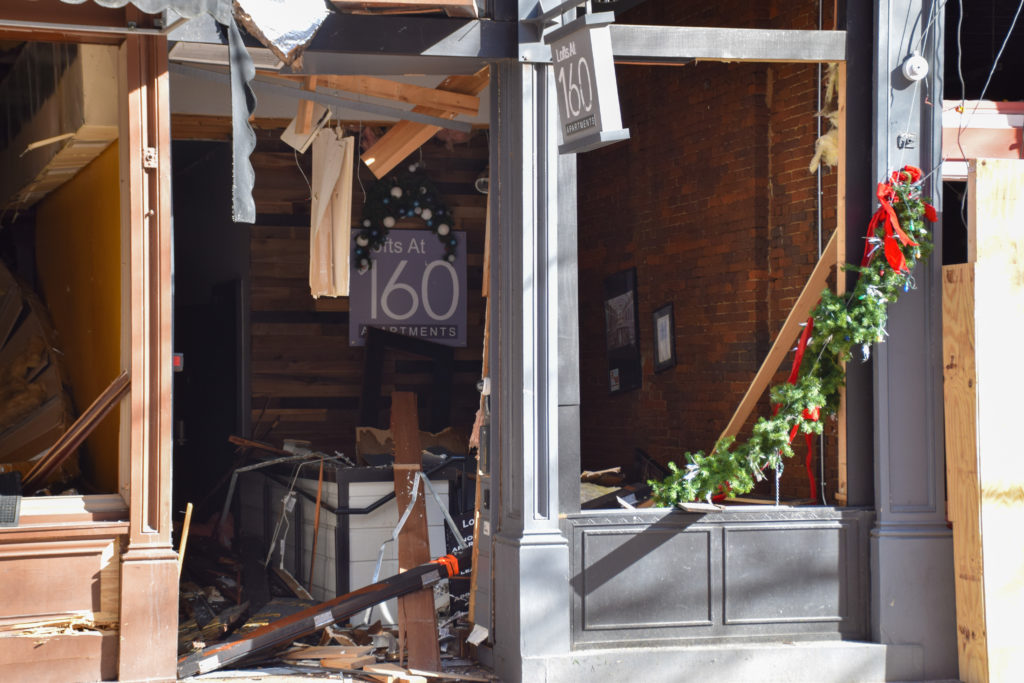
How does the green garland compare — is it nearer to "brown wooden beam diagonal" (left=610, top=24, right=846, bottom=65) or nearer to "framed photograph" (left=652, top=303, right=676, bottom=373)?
"brown wooden beam diagonal" (left=610, top=24, right=846, bottom=65)

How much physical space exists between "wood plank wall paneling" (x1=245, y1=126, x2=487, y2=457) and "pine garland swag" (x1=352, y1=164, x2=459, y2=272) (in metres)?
0.19

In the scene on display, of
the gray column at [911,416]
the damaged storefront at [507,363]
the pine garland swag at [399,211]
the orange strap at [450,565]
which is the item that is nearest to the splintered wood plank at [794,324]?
the damaged storefront at [507,363]

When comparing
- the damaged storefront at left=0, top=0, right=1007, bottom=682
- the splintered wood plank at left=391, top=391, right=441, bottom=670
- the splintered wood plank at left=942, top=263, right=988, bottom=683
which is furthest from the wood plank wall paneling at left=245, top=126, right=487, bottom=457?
the splintered wood plank at left=942, top=263, right=988, bottom=683

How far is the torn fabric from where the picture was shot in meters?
8.88

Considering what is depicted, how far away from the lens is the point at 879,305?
6.55 m

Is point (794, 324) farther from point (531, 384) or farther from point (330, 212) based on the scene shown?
point (330, 212)

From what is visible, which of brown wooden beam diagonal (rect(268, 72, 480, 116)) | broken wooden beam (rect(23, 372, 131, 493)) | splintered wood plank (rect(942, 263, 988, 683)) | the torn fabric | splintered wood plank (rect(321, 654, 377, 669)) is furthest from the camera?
the torn fabric

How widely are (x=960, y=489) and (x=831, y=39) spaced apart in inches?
109

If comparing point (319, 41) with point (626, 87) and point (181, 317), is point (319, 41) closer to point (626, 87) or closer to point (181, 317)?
point (626, 87)

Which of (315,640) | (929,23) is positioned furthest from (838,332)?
(315,640)

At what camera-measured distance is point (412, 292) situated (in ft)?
36.0

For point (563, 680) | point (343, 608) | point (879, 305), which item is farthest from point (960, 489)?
point (343, 608)

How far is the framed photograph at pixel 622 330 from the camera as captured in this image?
10648 millimetres

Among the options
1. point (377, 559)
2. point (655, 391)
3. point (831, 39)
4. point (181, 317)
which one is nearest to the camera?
point (831, 39)
